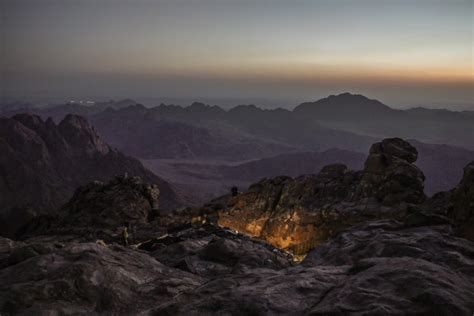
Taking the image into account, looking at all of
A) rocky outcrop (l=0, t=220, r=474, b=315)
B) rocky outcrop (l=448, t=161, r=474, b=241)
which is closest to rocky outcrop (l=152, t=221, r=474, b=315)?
rocky outcrop (l=0, t=220, r=474, b=315)

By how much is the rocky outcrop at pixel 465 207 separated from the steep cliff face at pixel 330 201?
587 inches

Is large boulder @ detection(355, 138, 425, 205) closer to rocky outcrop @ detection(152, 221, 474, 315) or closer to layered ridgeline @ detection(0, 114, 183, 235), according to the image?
rocky outcrop @ detection(152, 221, 474, 315)

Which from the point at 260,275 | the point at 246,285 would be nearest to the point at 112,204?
the point at 260,275

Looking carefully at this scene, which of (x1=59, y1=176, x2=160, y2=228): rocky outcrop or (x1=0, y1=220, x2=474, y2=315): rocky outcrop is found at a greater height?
(x1=0, y1=220, x2=474, y2=315): rocky outcrop

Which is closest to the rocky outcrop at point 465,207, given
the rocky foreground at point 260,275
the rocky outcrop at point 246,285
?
the rocky foreground at point 260,275

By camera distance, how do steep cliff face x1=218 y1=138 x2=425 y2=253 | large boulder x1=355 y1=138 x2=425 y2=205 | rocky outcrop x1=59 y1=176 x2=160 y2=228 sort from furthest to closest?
rocky outcrop x1=59 y1=176 x2=160 y2=228 → steep cliff face x1=218 y1=138 x2=425 y2=253 → large boulder x1=355 y1=138 x2=425 y2=205

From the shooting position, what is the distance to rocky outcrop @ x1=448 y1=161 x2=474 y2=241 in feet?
55.2

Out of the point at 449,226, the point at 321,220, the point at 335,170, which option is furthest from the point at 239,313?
the point at 335,170

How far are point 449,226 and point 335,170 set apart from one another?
33671 millimetres

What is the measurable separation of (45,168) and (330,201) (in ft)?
531

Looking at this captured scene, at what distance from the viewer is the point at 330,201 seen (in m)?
44.5

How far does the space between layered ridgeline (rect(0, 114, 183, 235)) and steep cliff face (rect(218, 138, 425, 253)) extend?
104926 mm

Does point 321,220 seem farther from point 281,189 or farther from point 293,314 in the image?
point 293,314

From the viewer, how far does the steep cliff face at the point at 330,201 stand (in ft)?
127
